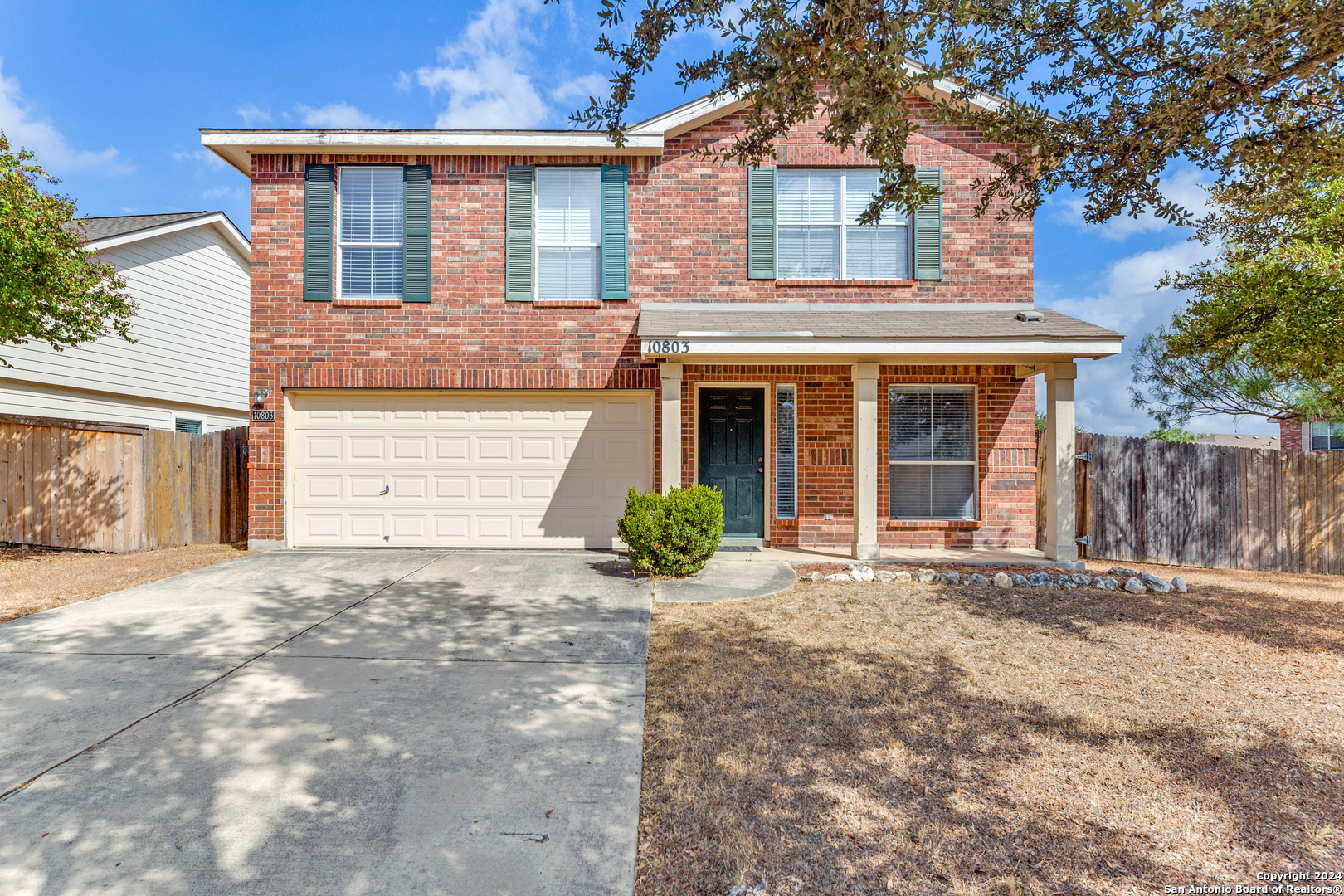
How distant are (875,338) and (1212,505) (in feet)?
18.5

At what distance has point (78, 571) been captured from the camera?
781 cm

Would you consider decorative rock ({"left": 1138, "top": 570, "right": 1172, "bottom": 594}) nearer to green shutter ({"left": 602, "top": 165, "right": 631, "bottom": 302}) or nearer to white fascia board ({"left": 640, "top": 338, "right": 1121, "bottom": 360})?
white fascia board ({"left": 640, "top": 338, "right": 1121, "bottom": 360})

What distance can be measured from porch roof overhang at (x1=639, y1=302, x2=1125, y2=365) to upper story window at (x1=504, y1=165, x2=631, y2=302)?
1.10 meters

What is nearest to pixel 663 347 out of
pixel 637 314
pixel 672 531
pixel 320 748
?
pixel 637 314

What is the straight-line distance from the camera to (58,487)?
937 centimetres

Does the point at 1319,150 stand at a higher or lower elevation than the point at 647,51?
lower

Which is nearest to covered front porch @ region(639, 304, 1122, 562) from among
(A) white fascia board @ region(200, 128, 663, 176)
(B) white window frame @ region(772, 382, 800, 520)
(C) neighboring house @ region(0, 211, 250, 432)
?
(B) white window frame @ region(772, 382, 800, 520)

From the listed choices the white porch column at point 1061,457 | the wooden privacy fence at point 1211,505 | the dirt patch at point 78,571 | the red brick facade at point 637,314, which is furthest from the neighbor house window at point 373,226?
the wooden privacy fence at point 1211,505

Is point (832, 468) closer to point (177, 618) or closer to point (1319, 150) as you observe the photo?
point (1319, 150)

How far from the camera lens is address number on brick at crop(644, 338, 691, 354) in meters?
7.43

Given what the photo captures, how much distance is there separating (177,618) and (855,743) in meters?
5.60

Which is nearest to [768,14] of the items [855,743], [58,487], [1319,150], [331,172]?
[1319,150]

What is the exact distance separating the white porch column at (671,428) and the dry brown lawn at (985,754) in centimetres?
240

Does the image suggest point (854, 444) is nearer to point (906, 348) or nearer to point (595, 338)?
point (906, 348)
